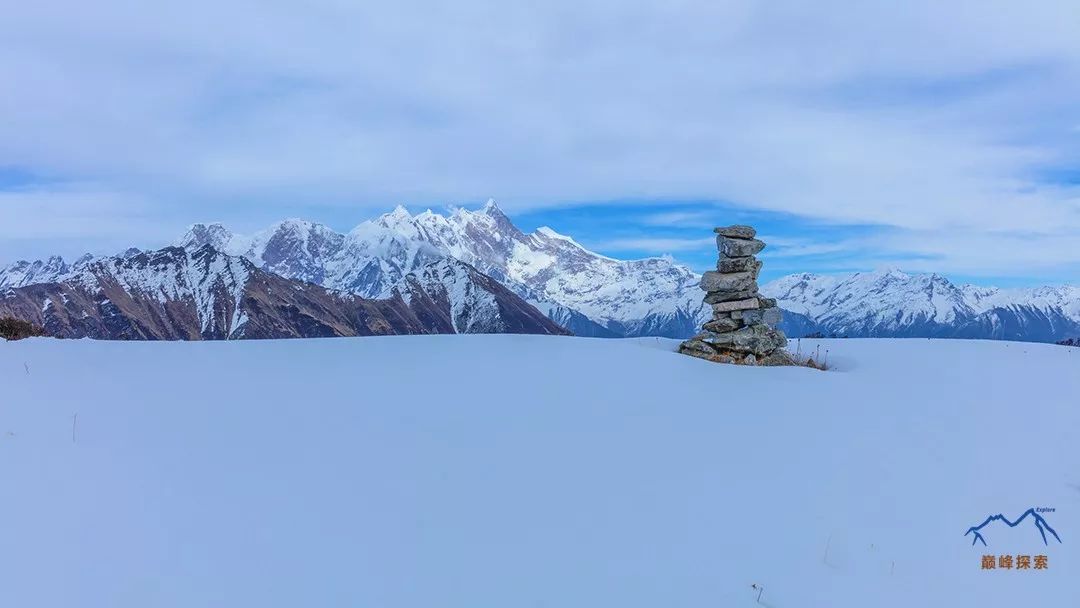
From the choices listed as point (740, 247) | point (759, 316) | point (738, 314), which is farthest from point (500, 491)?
point (740, 247)

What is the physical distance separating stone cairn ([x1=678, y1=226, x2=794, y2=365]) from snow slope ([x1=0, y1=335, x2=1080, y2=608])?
5.53 m

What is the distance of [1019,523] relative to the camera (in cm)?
Answer: 481

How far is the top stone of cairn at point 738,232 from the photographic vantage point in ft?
53.7

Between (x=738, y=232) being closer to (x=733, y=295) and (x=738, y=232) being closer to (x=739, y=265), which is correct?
(x=739, y=265)

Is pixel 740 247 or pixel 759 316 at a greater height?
pixel 740 247

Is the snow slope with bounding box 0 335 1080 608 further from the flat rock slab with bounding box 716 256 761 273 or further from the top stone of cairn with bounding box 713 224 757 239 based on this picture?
the top stone of cairn with bounding box 713 224 757 239

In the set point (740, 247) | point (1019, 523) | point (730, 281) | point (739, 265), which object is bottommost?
point (1019, 523)

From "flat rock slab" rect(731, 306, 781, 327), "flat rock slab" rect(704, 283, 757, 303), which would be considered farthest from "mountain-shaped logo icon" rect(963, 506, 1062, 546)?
"flat rock slab" rect(704, 283, 757, 303)

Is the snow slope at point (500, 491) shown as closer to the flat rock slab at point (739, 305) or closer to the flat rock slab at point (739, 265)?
the flat rock slab at point (739, 305)

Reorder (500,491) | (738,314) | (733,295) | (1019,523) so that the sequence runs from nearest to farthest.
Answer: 1. (500,491)
2. (1019,523)
3. (738,314)
4. (733,295)

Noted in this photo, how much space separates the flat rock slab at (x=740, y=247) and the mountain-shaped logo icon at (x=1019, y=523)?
11.6 m

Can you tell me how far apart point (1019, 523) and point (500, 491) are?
406cm

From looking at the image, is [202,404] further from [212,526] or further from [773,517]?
[773,517]

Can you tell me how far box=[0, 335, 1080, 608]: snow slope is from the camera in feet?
11.5
